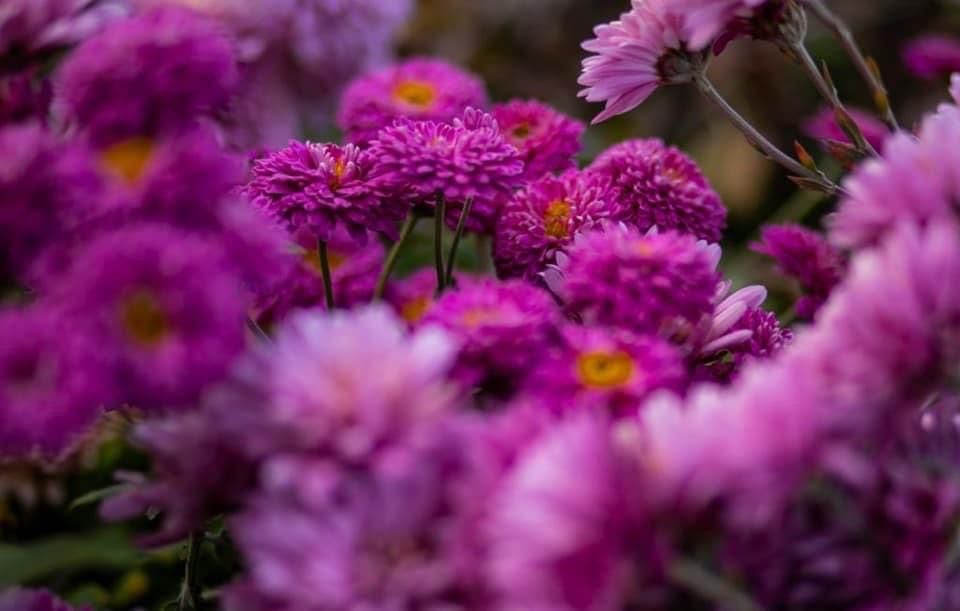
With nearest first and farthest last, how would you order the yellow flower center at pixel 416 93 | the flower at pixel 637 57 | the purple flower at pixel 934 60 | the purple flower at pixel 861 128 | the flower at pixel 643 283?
the flower at pixel 643 283 → the flower at pixel 637 57 → the yellow flower center at pixel 416 93 → the purple flower at pixel 861 128 → the purple flower at pixel 934 60

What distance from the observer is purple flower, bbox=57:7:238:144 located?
388 millimetres

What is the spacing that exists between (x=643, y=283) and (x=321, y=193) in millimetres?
147

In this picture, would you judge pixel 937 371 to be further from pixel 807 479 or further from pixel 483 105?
pixel 483 105

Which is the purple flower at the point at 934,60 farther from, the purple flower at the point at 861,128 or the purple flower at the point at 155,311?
the purple flower at the point at 155,311

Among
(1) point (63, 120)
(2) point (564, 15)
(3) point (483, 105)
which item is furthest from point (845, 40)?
(2) point (564, 15)

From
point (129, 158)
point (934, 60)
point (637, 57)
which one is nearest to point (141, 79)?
point (129, 158)

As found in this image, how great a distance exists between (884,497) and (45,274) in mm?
255

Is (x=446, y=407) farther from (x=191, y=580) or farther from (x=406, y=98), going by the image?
(x=406, y=98)

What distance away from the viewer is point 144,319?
0.35 m

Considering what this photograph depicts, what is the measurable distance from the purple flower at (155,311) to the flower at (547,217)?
0.71 feet

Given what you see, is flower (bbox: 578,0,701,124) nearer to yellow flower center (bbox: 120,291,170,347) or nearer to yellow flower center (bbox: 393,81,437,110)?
yellow flower center (bbox: 393,81,437,110)

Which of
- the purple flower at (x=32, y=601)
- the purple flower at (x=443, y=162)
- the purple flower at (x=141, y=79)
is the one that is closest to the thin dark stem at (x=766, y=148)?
the purple flower at (x=443, y=162)

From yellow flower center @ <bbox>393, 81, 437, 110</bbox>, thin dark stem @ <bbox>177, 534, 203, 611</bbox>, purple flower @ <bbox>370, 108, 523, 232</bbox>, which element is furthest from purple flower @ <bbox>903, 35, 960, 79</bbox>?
thin dark stem @ <bbox>177, 534, 203, 611</bbox>

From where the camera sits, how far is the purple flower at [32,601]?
1.63 feet
